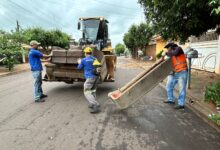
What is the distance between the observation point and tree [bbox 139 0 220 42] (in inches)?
221

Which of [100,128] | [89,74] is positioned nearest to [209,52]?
[89,74]

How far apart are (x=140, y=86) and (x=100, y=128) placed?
162 centimetres

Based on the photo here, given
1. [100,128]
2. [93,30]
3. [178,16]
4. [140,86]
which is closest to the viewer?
[100,128]

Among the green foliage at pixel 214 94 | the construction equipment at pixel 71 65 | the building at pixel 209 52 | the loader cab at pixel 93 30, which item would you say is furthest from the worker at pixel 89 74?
the building at pixel 209 52

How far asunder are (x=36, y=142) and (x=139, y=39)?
1244 inches

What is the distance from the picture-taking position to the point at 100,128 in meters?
4.76

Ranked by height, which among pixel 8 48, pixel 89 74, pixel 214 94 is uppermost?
pixel 8 48

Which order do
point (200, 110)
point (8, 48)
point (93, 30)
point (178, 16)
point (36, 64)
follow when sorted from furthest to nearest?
point (8, 48) → point (93, 30) → point (36, 64) → point (178, 16) → point (200, 110)

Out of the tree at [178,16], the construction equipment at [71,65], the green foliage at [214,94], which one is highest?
the tree at [178,16]

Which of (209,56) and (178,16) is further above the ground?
(178,16)

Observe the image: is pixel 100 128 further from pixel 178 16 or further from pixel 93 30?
pixel 93 30

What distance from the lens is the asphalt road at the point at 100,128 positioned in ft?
13.0

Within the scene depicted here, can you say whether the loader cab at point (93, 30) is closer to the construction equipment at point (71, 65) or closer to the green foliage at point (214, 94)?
the construction equipment at point (71, 65)

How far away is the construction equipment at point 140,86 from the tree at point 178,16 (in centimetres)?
135
